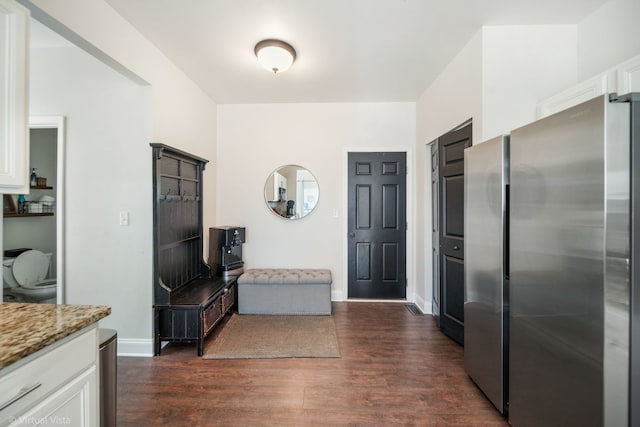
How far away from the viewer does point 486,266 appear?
1.79 metres

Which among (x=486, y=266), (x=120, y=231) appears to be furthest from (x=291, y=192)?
(x=486, y=266)

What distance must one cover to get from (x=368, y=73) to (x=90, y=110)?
2683 millimetres

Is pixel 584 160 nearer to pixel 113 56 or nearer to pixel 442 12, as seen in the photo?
pixel 442 12

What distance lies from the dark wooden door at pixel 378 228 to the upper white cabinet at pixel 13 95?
10.5 feet

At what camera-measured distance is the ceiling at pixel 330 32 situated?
1.99 metres

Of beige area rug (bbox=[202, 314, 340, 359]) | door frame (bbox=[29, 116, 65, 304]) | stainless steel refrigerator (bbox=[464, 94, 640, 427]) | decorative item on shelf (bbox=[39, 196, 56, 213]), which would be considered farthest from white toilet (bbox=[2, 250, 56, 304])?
stainless steel refrigerator (bbox=[464, 94, 640, 427])

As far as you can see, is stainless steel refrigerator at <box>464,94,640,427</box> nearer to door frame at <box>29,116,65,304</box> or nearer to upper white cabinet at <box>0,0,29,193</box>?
upper white cabinet at <box>0,0,29,193</box>

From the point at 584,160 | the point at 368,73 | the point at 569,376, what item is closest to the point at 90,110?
the point at 368,73

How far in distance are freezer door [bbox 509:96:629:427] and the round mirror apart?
8.69 feet

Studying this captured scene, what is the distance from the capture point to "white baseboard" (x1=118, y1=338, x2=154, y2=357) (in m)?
2.46

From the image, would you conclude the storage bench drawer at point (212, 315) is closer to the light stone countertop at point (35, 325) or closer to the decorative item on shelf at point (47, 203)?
the light stone countertop at point (35, 325)

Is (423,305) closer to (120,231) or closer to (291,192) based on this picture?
(291,192)

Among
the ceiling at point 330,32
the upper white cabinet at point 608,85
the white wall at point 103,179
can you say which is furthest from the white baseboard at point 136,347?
the upper white cabinet at point 608,85

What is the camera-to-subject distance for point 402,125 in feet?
12.7
